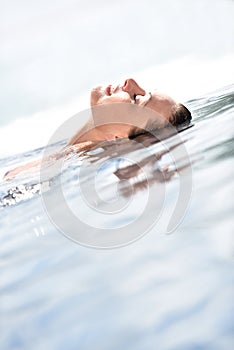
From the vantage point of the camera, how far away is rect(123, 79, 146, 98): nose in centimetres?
106

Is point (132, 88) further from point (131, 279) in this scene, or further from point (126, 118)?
point (131, 279)

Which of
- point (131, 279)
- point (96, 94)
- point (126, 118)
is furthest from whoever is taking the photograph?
point (96, 94)

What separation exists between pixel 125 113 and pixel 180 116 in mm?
125

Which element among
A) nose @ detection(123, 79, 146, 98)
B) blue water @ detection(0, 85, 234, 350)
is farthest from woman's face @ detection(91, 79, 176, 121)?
blue water @ detection(0, 85, 234, 350)

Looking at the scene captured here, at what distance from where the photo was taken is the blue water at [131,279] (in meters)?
0.52

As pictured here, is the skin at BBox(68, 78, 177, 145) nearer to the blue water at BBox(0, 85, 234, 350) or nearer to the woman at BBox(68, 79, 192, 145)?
the woman at BBox(68, 79, 192, 145)

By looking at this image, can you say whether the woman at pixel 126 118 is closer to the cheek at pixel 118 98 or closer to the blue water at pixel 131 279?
the cheek at pixel 118 98

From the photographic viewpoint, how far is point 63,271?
0.64 metres

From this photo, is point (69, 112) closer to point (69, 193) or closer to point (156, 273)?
point (69, 193)

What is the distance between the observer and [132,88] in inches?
42.1

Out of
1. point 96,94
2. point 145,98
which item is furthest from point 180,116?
point 96,94

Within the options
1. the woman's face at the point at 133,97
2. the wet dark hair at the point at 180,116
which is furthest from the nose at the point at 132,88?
the wet dark hair at the point at 180,116

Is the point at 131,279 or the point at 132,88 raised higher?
the point at 132,88

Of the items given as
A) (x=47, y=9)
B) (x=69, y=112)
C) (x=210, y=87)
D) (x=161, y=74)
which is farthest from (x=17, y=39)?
(x=210, y=87)
